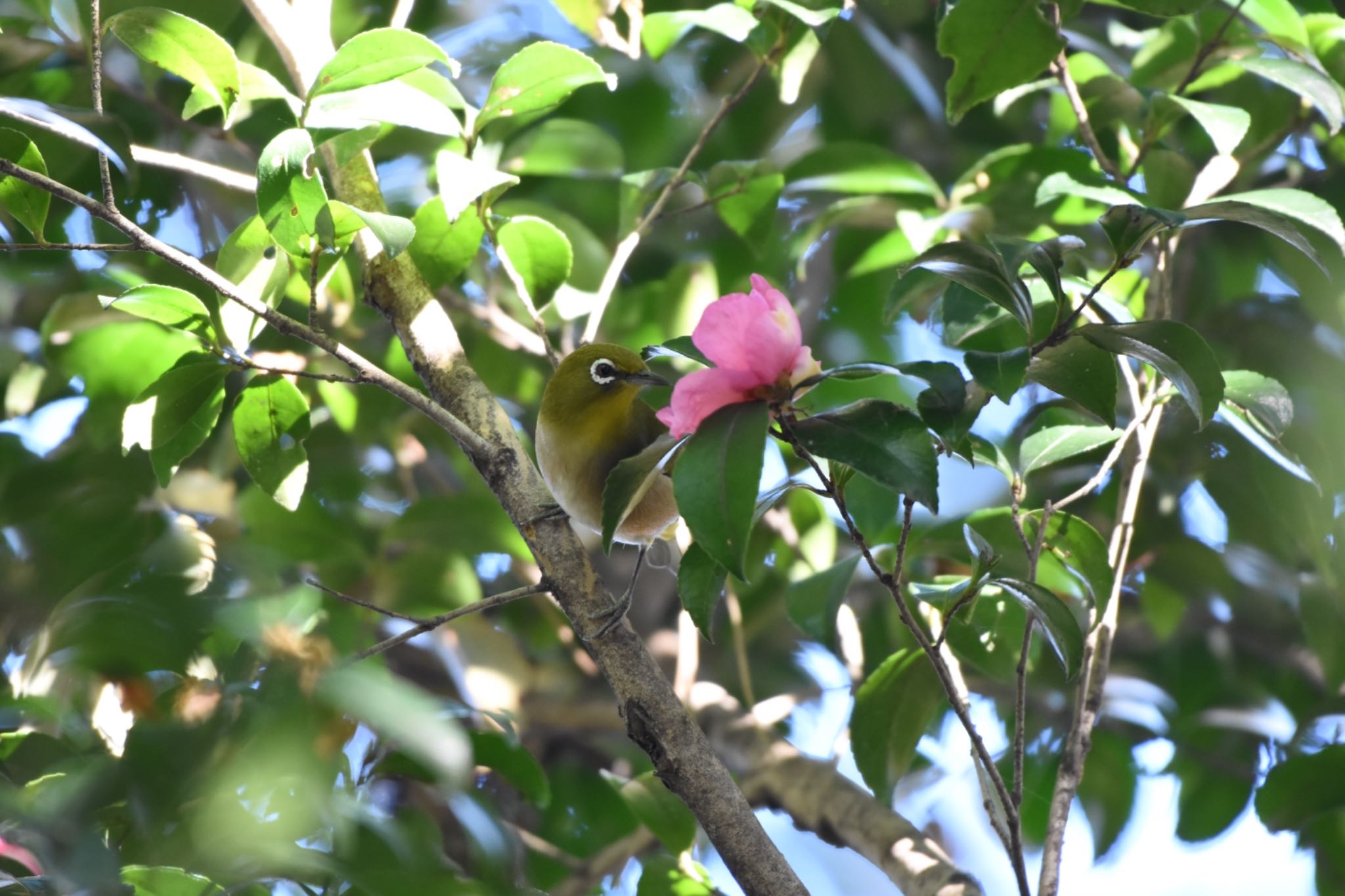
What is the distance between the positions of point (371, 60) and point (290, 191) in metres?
0.14

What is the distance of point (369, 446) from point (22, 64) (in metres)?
0.69

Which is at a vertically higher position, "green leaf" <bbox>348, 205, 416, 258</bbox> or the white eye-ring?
"green leaf" <bbox>348, 205, 416, 258</bbox>

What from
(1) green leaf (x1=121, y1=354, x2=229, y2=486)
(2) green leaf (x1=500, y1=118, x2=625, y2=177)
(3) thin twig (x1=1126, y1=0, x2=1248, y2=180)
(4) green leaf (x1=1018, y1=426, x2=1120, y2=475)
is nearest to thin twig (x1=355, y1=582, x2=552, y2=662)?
(1) green leaf (x1=121, y1=354, x2=229, y2=486)

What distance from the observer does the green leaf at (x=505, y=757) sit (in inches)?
42.1

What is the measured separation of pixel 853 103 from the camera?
1961mm

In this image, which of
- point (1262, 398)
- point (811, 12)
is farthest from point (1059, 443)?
point (811, 12)

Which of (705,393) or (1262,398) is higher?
(705,393)

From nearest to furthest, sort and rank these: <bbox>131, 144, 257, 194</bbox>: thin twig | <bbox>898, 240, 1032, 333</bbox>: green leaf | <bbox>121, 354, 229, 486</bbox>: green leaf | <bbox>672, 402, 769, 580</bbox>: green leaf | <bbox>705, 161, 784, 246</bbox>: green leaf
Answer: <bbox>672, 402, 769, 580</bbox>: green leaf, <bbox>898, 240, 1032, 333</bbox>: green leaf, <bbox>121, 354, 229, 486</bbox>: green leaf, <bbox>131, 144, 257, 194</bbox>: thin twig, <bbox>705, 161, 784, 246</bbox>: green leaf

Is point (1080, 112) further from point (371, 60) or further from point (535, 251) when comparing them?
point (371, 60)

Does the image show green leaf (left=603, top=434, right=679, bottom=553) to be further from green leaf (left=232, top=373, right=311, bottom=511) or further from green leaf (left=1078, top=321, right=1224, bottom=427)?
green leaf (left=232, top=373, right=311, bottom=511)

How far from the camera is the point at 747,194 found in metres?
1.30

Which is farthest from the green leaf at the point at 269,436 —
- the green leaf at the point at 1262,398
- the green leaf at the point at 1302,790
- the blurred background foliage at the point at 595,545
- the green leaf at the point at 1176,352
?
the green leaf at the point at 1302,790

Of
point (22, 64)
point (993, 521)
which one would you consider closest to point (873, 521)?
point (993, 521)

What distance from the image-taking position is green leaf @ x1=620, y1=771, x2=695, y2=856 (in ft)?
3.80
